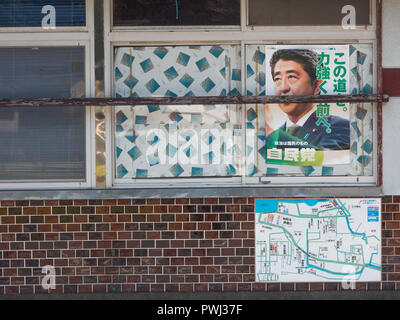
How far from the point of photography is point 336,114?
22.4 ft

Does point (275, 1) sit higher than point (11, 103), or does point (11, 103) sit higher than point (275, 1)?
point (275, 1)

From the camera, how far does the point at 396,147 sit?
6.74 m

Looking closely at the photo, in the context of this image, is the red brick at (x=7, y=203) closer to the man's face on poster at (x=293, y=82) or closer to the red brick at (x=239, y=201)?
the red brick at (x=239, y=201)

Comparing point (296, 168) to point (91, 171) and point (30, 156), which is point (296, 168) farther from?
point (30, 156)

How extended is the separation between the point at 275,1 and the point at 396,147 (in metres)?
2.06

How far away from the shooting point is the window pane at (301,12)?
6.81 meters

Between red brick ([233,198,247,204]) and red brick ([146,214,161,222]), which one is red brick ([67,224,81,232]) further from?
red brick ([233,198,247,204])

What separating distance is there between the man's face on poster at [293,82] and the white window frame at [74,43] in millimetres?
2030

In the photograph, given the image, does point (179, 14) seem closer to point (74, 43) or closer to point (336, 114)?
point (74, 43)

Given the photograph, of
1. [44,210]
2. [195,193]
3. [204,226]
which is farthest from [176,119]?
[44,210]

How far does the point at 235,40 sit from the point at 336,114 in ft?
4.49

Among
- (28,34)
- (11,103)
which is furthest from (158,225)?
(28,34)

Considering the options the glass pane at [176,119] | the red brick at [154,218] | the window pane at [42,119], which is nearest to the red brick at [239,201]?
the glass pane at [176,119]
